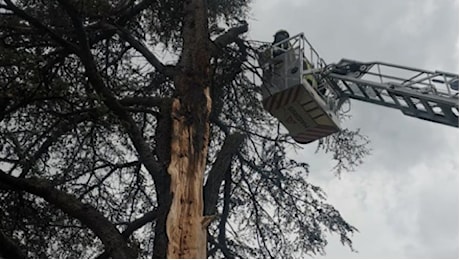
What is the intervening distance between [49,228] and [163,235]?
2973 mm

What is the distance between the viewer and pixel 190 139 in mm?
7555

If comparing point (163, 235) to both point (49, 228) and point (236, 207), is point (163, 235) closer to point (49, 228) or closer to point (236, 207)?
point (49, 228)

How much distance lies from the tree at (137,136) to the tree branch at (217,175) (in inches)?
0.6

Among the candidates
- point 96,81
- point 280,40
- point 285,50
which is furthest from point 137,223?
point 280,40

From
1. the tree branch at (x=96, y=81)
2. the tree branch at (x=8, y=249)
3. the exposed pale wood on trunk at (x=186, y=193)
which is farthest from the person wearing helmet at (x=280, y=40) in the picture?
the tree branch at (x=8, y=249)

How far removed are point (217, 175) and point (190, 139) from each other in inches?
64.1

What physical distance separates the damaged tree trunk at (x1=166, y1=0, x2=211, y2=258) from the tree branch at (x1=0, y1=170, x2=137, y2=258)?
888 millimetres

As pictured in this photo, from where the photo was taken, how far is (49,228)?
9.81 meters

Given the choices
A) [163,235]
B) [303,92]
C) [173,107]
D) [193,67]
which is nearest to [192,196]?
[163,235]

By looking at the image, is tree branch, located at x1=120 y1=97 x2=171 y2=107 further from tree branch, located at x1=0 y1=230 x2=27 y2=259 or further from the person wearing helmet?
the person wearing helmet

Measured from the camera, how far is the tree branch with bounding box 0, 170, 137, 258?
736cm

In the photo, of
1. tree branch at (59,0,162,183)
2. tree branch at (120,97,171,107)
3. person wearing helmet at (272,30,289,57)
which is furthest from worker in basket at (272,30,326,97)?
tree branch at (59,0,162,183)

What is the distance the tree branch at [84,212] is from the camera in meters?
7.36

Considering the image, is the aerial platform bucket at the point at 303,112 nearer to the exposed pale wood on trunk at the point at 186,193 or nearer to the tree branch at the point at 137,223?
the exposed pale wood on trunk at the point at 186,193
